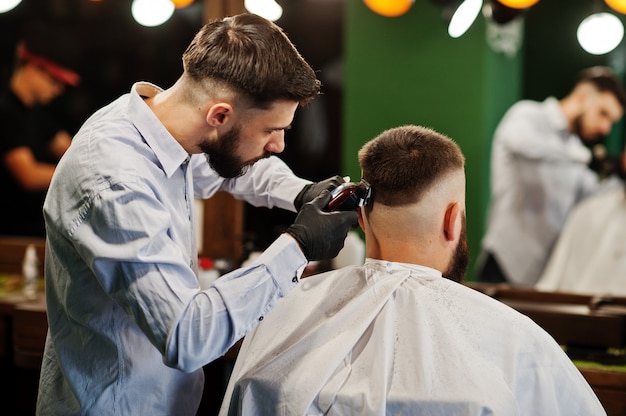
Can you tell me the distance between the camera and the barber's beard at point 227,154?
1735 millimetres

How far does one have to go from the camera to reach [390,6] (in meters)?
3.82

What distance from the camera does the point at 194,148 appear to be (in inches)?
69.9

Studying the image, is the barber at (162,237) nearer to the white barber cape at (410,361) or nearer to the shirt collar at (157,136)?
the shirt collar at (157,136)

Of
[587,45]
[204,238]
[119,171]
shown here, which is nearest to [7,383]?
[204,238]

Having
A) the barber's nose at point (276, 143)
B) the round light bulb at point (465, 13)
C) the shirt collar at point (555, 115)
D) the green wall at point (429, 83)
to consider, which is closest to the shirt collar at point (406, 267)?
the barber's nose at point (276, 143)

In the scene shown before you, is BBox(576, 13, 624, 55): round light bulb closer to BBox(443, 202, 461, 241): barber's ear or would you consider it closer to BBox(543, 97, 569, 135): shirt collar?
BBox(543, 97, 569, 135): shirt collar

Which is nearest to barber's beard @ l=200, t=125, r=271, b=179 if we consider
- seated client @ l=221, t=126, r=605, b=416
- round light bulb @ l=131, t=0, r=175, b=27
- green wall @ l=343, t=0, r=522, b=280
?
seated client @ l=221, t=126, r=605, b=416

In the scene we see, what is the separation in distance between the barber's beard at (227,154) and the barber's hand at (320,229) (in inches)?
8.7

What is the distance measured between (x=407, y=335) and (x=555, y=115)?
2.23 metres

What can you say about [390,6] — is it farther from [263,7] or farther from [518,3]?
[518,3]

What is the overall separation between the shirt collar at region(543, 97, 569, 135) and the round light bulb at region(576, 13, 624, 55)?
29 cm

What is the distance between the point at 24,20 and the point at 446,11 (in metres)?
3.27


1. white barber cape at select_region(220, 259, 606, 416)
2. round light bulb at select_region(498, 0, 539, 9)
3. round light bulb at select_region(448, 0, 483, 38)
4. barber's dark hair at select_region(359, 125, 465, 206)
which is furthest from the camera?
round light bulb at select_region(498, 0, 539, 9)

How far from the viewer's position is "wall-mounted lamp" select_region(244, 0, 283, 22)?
3609 mm
